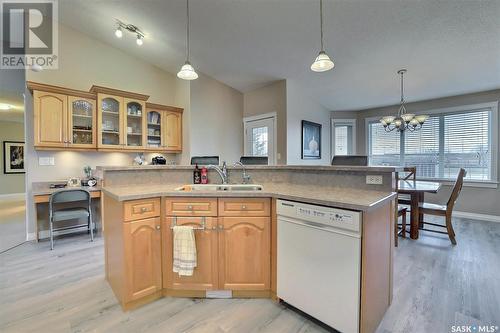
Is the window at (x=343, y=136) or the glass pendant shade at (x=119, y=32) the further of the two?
the window at (x=343, y=136)

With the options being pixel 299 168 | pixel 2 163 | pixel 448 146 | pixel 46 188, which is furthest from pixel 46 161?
pixel 448 146

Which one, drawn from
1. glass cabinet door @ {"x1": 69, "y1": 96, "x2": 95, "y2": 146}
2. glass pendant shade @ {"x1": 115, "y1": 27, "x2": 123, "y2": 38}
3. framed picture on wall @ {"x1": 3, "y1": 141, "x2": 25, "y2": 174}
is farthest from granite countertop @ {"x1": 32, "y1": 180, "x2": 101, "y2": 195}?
framed picture on wall @ {"x1": 3, "y1": 141, "x2": 25, "y2": 174}

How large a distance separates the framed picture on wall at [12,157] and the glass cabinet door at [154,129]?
18.3 feet

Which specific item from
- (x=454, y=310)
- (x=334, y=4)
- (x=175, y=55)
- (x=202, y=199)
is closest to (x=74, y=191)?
(x=202, y=199)

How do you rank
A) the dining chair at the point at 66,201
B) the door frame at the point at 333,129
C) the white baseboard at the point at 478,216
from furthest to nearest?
1. the door frame at the point at 333,129
2. the white baseboard at the point at 478,216
3. the dining chair at the point at 66,201

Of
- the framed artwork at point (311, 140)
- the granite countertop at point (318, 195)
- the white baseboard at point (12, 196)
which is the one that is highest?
the framed artwork at point (311, 140)

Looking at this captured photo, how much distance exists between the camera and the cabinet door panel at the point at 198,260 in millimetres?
1852

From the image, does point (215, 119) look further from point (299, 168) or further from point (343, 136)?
point (343, 136)

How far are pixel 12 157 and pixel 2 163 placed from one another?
27cm

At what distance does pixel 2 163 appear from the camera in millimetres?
6602

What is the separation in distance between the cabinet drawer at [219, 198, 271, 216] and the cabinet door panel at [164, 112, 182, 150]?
3056 mm

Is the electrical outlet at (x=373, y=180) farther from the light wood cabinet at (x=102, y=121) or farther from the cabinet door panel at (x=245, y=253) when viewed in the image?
the light wood cabinet at (x=102, y=121)

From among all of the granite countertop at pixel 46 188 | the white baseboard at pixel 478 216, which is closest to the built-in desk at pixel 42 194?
the granite countertop at pixel 46 188

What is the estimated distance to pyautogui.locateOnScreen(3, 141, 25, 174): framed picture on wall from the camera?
6.65 m
